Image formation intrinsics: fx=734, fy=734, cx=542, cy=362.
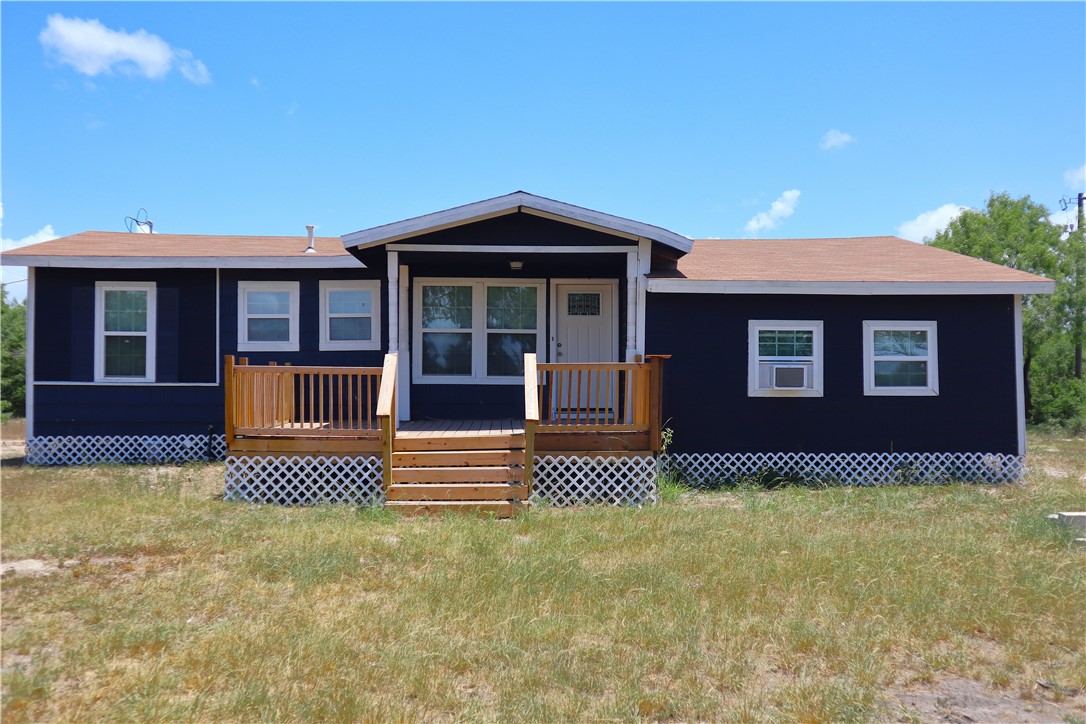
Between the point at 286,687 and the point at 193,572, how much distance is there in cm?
229

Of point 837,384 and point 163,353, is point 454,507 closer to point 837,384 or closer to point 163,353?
point 837,384

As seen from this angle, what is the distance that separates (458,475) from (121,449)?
22.4ft

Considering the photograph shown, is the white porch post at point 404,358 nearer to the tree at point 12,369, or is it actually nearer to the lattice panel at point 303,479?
the lattice panel at point 303,479

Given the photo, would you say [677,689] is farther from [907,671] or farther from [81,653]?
A: [81,653]

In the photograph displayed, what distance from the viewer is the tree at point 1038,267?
21.7 metres

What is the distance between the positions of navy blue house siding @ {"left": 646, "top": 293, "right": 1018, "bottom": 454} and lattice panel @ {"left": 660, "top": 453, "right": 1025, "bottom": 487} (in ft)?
0.35

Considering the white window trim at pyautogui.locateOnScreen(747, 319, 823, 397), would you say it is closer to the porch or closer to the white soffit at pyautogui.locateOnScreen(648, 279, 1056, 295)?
the white soffit at pyautogui.locateOnScreen(648, 279, 1056, 295)

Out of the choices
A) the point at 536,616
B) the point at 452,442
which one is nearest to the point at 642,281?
the point at 452,442

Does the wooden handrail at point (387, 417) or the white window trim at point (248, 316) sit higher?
the white window trim at point (248, 316)

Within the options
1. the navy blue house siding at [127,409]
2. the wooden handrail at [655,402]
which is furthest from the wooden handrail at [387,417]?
the navy blue house siding at [127,409]

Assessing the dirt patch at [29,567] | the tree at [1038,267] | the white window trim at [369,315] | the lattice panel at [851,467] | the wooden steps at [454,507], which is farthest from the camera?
the tree at [1038,267]

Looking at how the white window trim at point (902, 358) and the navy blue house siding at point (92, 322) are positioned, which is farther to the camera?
the navy blue house siding at point (92, 322)

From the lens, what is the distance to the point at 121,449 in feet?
38.5

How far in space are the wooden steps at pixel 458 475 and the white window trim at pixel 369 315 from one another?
11.7 ft
